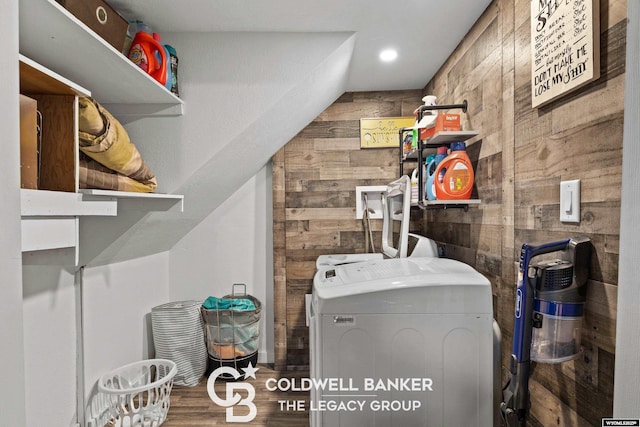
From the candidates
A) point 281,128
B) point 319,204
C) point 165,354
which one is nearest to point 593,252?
point 281,128

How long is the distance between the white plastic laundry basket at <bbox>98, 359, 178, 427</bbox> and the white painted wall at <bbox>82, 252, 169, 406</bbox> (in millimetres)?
75

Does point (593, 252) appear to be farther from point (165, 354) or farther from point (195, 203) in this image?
point (165, 354)

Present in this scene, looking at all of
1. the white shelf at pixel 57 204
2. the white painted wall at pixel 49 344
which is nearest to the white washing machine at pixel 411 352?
the white shelf at pixel 57 204

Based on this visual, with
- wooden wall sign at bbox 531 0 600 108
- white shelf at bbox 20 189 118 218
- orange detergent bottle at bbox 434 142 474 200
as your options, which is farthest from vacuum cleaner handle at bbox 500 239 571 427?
white shelf at bbox 20 189 118 218

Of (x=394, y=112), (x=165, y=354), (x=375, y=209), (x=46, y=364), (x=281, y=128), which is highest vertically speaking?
(x=394, y=112)

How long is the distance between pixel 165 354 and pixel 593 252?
2476 millimetres

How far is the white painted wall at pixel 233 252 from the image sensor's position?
289 cm

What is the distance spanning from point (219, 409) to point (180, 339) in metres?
0.54

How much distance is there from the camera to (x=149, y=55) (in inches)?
65.9

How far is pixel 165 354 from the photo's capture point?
249 centimetres

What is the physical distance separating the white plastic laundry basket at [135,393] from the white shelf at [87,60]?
140cm

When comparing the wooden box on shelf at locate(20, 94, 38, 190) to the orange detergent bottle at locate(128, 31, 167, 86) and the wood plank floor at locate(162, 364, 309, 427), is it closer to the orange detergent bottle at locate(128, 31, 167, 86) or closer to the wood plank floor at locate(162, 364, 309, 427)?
the orange detergent bottle at locate(128, 31, 167, 86)

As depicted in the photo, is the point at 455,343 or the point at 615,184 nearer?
the point at 615,184

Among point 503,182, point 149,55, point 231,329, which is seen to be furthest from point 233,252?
point 503,182
